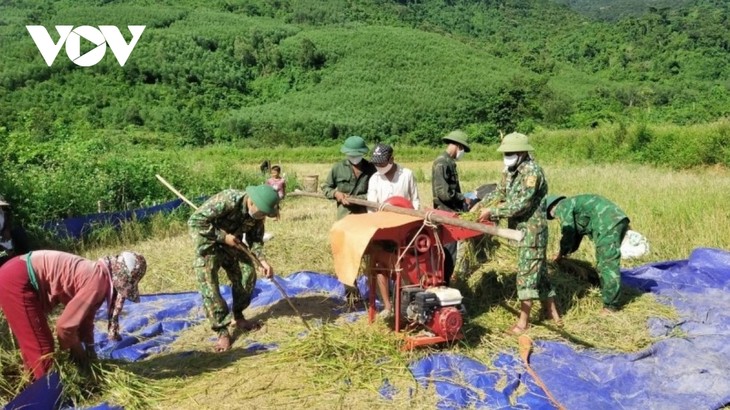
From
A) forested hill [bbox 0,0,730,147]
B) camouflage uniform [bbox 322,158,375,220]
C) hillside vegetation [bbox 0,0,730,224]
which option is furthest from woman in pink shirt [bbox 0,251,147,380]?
forested hill [bbox 0,0,730,147]

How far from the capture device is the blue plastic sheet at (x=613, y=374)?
3854mm

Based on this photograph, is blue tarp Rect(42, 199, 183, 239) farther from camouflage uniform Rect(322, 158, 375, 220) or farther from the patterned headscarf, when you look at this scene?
the patterned headscarf

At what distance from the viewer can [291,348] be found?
14.3 ft

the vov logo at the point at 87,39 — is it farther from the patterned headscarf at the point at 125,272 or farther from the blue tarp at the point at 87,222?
the patterned headscarf at the point at 125,272

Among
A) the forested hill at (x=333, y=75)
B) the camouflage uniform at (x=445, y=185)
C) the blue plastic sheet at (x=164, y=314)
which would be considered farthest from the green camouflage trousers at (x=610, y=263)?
the forested hill at (x=333, y=75)

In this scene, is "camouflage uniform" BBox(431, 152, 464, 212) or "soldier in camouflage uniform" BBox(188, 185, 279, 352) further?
"camouflage uniform" BBox(431, 152, 464, 212)

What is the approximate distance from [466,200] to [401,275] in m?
1.98

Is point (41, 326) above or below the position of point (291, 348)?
above

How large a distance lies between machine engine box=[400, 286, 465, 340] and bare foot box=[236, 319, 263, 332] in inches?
58.8

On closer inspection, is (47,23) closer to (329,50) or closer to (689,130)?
(329,50)

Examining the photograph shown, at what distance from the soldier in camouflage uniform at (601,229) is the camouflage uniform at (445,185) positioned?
88cm

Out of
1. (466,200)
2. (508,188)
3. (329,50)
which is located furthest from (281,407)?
(329,50)

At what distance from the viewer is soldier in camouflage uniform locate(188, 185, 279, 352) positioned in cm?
455

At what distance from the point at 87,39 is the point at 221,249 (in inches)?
2168
